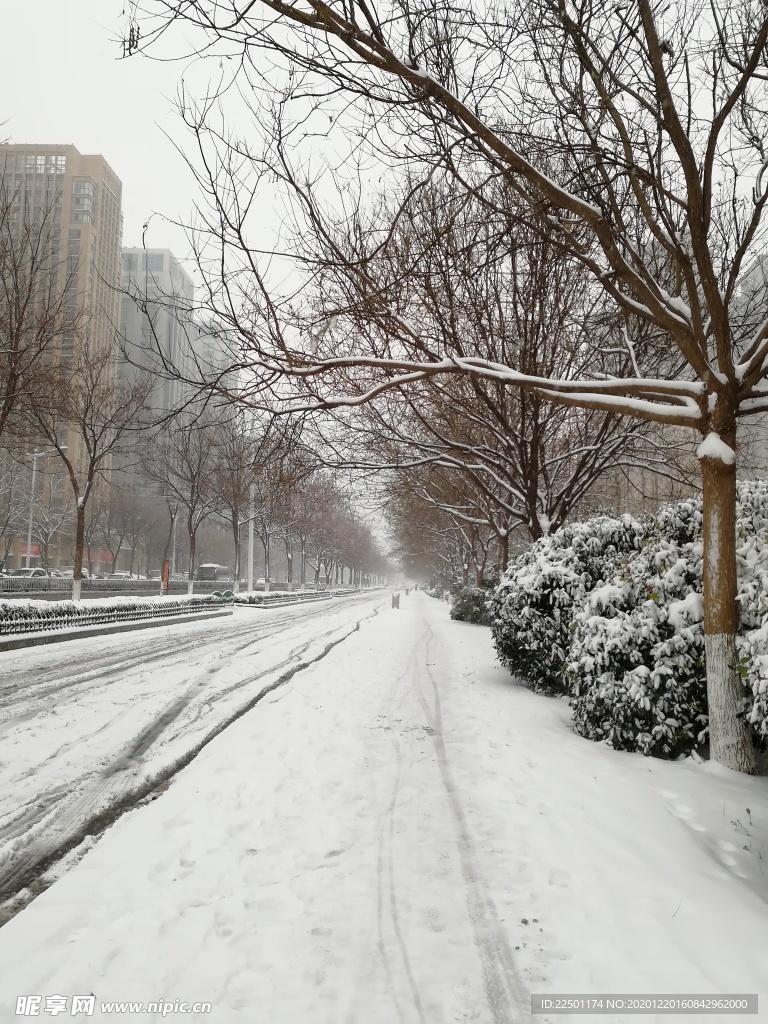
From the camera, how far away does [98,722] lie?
6648mm

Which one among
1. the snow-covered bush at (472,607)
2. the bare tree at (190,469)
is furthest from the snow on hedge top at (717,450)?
the bare tree at (190,469)

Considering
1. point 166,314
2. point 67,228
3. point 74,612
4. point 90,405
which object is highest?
point 67,228

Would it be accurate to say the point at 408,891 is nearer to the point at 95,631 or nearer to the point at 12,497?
the point at 95,631

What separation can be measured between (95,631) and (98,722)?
32.9 feet

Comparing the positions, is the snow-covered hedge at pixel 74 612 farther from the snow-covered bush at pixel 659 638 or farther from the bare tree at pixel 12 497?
the bare tree at pixel 12 497

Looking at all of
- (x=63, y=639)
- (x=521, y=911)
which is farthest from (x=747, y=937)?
(x=63, y=639)

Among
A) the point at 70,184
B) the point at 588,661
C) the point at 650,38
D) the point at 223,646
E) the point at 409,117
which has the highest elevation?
the point at 70,184

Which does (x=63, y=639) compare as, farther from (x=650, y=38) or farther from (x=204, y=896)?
(x=650, y=38)

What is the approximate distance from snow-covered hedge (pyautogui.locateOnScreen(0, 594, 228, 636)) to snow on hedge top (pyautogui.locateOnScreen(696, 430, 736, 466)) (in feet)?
46.1

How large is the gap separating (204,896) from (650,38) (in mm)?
6620

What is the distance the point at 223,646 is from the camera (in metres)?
13.9

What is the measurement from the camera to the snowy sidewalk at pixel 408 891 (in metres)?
2.51

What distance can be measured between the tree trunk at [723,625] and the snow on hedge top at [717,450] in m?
0.04

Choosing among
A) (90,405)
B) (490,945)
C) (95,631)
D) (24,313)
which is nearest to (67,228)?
(90,405)
